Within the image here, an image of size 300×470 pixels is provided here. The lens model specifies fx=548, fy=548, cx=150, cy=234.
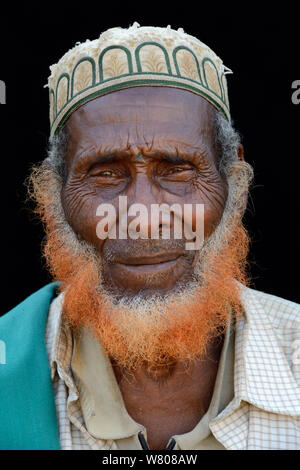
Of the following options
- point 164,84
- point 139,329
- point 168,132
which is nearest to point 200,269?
point 139,329

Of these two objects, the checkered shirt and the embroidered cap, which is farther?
the embroidered cap

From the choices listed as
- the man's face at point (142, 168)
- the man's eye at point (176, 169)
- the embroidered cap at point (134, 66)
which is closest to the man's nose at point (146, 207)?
the man's face at point (142, 168)

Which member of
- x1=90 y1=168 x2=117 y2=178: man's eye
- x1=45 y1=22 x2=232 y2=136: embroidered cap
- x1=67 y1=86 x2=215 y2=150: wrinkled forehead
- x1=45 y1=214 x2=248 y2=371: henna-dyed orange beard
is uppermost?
x1=45 y1=22 x2=232 y2=136: embroidered cap

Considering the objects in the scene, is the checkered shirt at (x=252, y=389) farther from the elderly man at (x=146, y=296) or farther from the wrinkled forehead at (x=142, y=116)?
the wrinkled forehead at (x=142, y=116)

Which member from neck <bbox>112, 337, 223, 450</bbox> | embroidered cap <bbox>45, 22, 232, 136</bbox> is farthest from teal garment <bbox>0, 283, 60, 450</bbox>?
embroidered cap <bbox>45, 22, 232, 136</bbox>

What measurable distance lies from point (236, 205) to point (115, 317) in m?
0.82

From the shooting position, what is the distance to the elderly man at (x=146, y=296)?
2160mm

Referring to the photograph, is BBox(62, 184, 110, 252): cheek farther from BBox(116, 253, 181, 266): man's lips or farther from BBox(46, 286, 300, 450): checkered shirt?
BBox(46, 286, 300, 450): checkered shirt

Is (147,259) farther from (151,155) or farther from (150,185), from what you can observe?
(151,155)

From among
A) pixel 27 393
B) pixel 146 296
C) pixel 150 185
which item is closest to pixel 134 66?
pixel 150 185

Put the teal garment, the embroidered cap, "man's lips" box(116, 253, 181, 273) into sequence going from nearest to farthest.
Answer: the teal garment < "man's lips" box(116, 253, 181, 273) < the embroidered cap

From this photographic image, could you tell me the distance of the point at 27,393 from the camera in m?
2.15

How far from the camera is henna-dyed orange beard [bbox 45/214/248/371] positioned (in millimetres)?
2205

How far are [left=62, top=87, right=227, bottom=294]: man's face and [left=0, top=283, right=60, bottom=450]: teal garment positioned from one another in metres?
0.43
